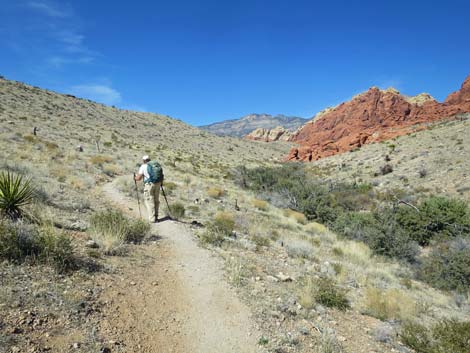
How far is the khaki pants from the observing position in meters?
9.51

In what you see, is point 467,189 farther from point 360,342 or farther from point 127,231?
point 127,231

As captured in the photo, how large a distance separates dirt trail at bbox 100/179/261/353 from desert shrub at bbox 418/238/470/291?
8602 mm

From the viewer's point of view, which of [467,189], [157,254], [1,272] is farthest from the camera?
[467,189]

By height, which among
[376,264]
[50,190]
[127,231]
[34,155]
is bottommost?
[376,264]

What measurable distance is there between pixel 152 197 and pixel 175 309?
4974 mm

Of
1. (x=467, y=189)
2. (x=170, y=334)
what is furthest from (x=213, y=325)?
(x=467, y=189)

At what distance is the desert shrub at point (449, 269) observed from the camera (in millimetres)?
10609

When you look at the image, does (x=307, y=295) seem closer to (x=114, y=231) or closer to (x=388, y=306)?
(x=388, y=306)

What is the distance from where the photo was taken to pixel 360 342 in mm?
5531

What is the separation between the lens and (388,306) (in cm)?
712

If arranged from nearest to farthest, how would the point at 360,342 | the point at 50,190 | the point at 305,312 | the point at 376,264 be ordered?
the point at 360,342
the point at 305,312
the point at 50,190
the point at 376,264

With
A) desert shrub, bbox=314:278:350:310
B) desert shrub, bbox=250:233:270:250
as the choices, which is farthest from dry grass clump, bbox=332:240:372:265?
desert shrub, bbox=314:278:350:310

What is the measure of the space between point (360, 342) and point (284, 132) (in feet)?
459

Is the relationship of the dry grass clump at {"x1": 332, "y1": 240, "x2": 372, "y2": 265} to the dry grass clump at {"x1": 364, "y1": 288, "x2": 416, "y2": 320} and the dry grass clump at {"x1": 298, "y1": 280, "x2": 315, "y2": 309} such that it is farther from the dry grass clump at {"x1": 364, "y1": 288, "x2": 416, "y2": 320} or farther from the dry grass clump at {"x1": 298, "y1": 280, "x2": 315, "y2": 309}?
the dry grass clump at {"x1": 298, "y1": 280, "x2": 315, "y2": 309}
